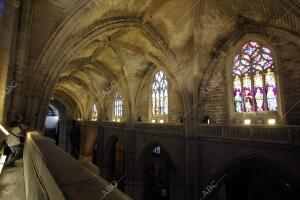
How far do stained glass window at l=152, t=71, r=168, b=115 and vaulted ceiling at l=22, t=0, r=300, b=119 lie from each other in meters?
1.71

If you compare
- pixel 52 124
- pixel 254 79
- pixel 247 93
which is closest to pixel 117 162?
pixel 247 93

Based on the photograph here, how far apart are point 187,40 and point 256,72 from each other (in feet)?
13.7

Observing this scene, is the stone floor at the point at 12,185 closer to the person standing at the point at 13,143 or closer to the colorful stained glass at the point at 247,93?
the person standing at the point at 13,143

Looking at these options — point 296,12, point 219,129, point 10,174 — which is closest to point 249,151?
point 219,129

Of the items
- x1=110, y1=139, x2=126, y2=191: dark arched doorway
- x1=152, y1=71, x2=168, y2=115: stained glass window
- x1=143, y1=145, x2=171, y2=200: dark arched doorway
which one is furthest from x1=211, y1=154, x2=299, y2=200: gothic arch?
x1=110, y1=139, x2=126, y2=191: dark arched doorway

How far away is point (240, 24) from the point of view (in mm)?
9922

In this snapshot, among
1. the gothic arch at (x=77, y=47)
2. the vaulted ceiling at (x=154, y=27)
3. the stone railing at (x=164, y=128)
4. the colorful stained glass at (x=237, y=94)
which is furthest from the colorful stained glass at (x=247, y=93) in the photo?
the gothic arch at (x=77, y=47)

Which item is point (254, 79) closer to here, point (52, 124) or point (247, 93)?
point (247, 93)

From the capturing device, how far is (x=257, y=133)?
25.5ft

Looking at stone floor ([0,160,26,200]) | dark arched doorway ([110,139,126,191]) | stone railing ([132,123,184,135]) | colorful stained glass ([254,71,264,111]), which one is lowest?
dark arched doorway ([110,139,126,191])

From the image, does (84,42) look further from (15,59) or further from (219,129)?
(219,129)

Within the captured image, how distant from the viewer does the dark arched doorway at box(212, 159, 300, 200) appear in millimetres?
10289

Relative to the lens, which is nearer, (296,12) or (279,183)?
(296,12)

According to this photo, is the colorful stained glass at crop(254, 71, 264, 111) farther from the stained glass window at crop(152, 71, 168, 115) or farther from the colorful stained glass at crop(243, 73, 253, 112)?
the stained glass window at crop(152, 71, 168, 115)
